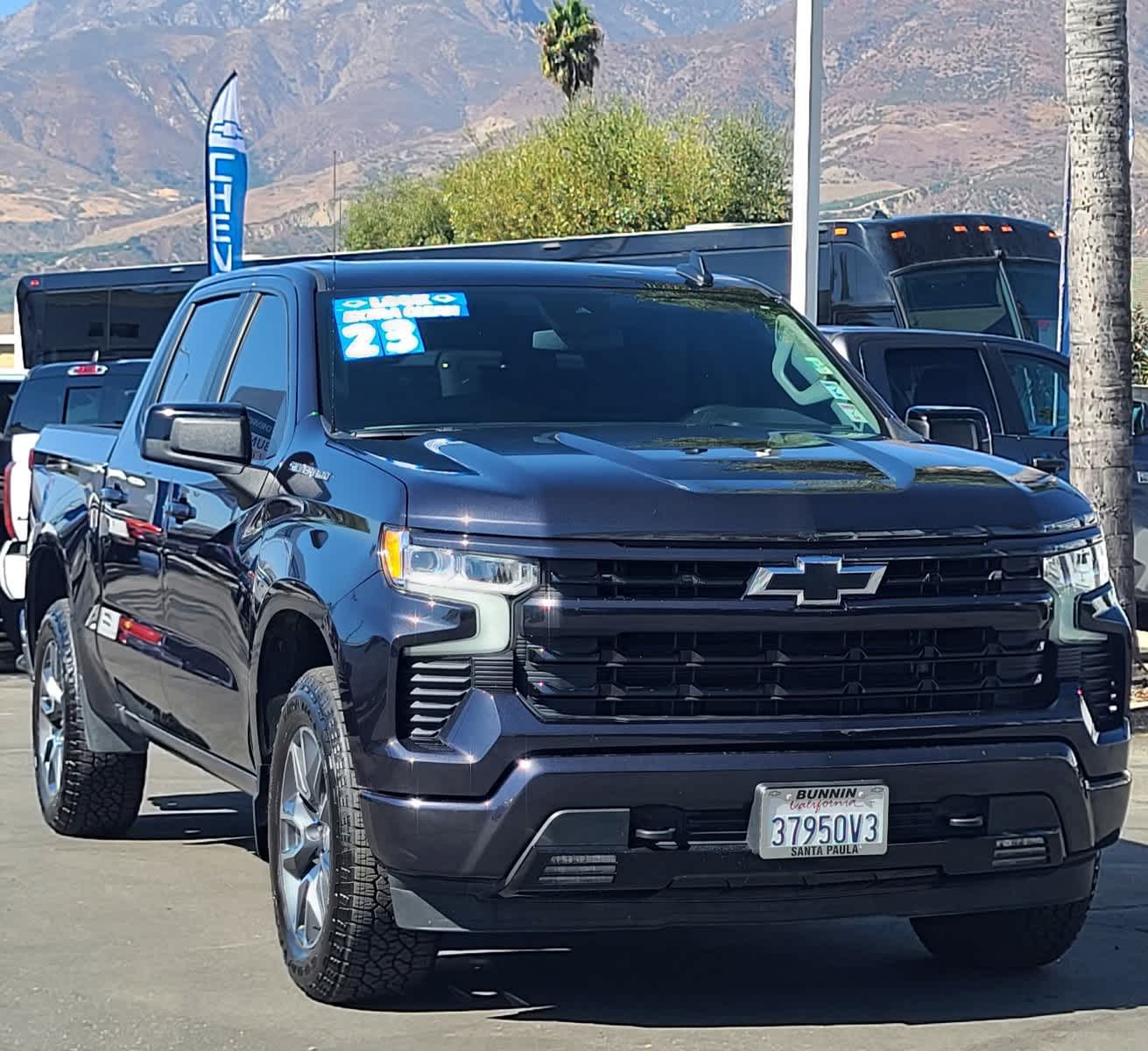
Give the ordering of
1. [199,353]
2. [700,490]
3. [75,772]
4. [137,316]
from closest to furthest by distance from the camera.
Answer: [700,490] → [199,353] → [75,772] → [137,316]

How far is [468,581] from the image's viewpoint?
517 centimetres

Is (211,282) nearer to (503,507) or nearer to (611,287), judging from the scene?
(611,287)

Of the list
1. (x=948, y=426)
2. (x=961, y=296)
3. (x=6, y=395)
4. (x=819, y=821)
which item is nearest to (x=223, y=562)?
(x=819, y=821)

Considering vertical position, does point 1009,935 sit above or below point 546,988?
above

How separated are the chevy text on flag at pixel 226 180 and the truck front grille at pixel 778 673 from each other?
19.6 m

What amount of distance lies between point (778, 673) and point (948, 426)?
2.07 m

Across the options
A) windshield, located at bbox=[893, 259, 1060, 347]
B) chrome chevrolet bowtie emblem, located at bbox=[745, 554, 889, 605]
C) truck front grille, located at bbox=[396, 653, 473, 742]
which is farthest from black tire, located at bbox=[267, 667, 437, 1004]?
windshield, located at bbox=[893, 259, 1060, 347]

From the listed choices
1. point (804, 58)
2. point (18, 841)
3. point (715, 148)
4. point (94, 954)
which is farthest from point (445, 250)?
point (715, 148)

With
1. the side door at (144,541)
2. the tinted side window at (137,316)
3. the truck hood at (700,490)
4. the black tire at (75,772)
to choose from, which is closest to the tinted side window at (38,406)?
the black tire at (75,772)

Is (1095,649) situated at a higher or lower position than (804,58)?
lower

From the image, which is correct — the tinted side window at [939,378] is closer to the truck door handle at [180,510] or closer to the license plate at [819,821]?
the truck door handle at [180,510]

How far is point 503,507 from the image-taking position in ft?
17.1

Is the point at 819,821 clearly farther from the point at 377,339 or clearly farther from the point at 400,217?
the point at 400,217

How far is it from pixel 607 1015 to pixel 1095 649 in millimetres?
1523
